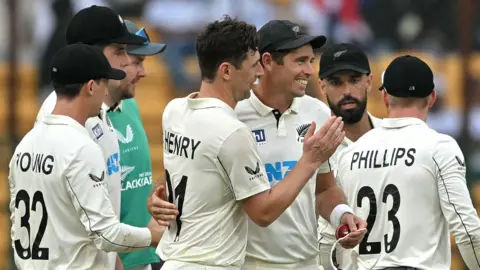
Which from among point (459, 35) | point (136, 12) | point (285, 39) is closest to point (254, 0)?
point (136, 12)

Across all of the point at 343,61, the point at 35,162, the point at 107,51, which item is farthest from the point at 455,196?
the point at 107,51

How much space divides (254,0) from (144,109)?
1824mm

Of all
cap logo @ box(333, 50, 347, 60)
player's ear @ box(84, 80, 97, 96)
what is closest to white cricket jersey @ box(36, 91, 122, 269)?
player's ear @ box(84, 80, 97, 96)

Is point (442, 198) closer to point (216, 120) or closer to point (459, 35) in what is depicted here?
point (216, 120)

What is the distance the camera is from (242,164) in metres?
5.66

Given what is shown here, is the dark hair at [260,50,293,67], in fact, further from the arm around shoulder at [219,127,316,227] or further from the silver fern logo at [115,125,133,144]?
the silver fern logo at [115,125,133,144]

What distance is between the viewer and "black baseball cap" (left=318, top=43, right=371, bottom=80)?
287 inches

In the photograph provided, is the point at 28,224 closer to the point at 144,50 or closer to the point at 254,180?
the point at 254,180

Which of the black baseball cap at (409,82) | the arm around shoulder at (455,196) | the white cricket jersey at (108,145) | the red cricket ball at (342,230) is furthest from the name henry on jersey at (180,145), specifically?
the arm around shoulder at (455,196)

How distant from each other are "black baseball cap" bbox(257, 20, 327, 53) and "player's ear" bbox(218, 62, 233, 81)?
625 mm

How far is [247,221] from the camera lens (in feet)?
19.8

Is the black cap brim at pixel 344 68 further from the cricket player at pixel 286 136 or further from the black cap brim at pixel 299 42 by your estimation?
the black cap brim at pixel 299 42

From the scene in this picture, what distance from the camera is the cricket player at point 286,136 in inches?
246

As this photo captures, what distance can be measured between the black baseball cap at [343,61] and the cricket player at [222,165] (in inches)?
57.2
